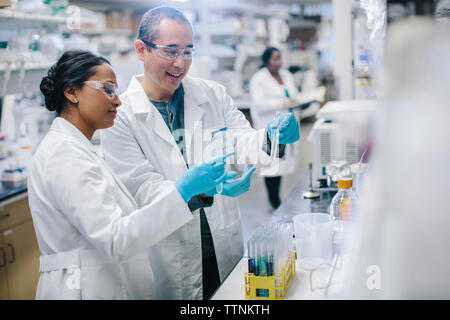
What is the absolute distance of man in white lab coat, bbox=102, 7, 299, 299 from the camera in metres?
1.64

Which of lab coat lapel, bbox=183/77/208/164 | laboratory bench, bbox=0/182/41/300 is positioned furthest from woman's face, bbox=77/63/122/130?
laboratory bench, bbox=0/182/41/300

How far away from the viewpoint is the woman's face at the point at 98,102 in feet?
4.36

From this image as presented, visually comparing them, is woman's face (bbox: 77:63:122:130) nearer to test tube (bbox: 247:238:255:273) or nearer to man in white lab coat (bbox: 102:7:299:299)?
man in white lab coat (bbox: 102:7:299:299)

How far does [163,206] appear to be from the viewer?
1.25 metres

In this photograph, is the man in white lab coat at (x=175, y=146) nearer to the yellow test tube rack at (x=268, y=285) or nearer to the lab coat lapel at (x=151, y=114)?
the lab coat lapel at (x=151, y=114)

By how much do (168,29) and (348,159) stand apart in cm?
138

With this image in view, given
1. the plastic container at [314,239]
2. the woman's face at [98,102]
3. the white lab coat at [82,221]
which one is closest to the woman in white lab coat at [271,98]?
the plastic container at [314,239]

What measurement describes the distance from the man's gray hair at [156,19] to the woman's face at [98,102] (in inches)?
13.5

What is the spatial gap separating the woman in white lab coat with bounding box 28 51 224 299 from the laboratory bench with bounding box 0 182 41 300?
157cm

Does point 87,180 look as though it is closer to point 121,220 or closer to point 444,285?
point 121,220

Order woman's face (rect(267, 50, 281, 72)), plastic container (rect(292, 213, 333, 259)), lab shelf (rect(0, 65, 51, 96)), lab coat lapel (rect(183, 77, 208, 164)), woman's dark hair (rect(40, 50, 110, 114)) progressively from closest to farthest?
woman's dark hair (rect(40, 50, 110, 114)), plastic container (rect(292, 213, 333, 259)), lab coat lapel (rect(183, 77, 208, 164)), lab shelf (rect(0, 65, 51, 96)), woman's face (rect(267, 50, 281, 72))

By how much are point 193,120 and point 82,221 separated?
0.79 m
